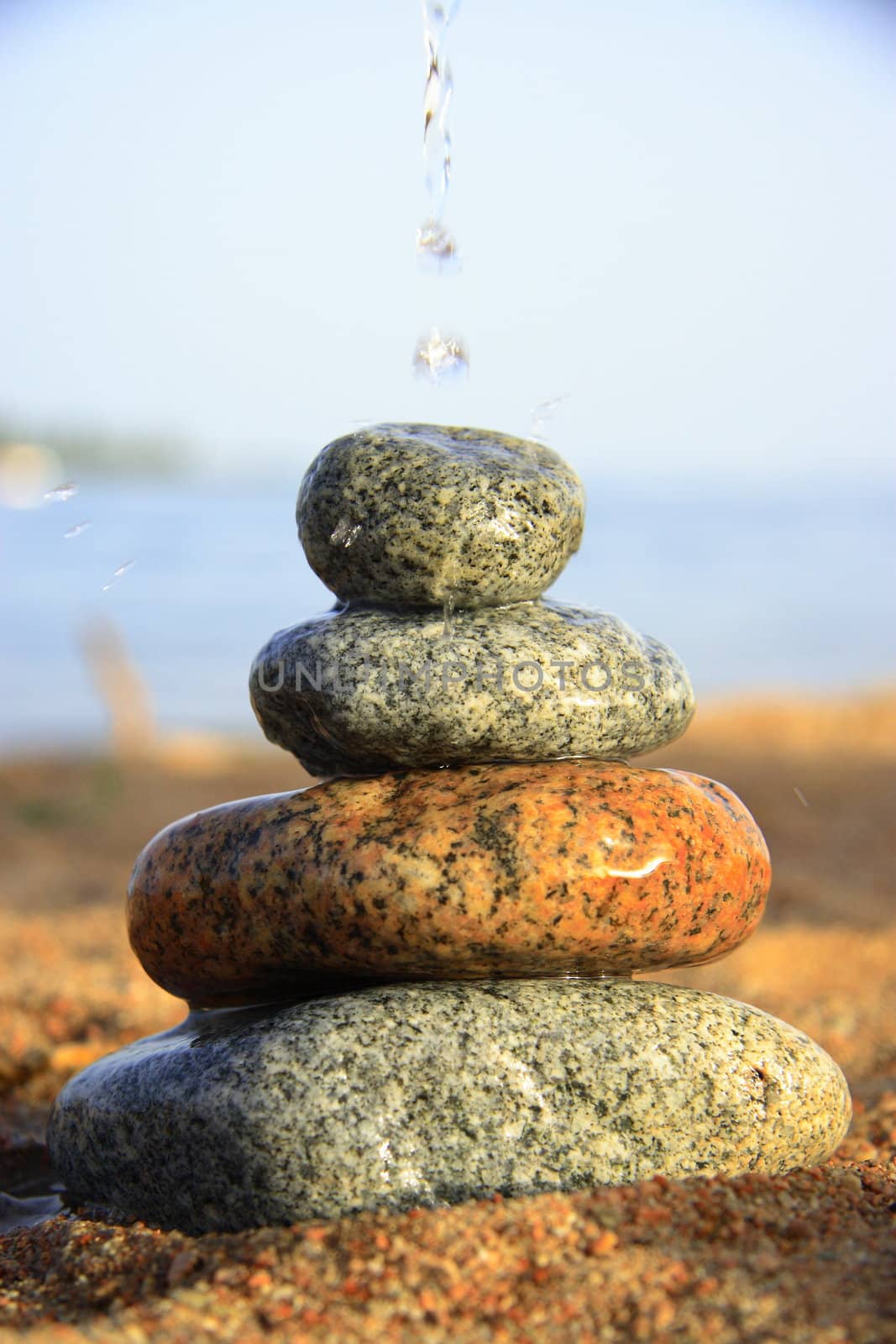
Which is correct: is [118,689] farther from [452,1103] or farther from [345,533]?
[452,1103]

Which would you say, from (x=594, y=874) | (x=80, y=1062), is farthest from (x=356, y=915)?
(x=80, y=1062)

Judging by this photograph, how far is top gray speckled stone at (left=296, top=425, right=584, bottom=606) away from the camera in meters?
3.77

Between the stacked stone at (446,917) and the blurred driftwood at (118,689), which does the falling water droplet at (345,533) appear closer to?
the stacked stone at (446,917)

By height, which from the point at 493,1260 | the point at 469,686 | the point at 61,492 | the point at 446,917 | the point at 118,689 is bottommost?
the point at 118,689

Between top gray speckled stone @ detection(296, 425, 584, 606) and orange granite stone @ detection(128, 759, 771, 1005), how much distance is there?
58 cm

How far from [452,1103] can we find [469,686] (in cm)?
115

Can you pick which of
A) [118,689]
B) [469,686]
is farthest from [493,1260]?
[118,689]

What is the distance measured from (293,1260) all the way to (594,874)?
4.11 ft

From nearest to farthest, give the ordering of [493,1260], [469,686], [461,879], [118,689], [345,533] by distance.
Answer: [493,1260], [461,879], [469,686], [345,533], [118,689]

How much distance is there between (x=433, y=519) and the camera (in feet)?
12.3

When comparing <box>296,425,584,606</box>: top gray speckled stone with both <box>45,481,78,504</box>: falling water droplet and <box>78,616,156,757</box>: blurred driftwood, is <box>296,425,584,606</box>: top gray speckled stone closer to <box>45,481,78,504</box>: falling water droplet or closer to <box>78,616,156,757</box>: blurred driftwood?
<box>45,481,78,504</box>: falling water droplet

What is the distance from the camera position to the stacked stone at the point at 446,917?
332cm

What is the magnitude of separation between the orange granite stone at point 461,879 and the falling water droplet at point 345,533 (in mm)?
746

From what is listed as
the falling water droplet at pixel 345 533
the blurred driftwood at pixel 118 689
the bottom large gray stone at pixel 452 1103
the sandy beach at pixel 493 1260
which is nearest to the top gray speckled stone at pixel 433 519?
the falling water droplet at pixel 345 533
